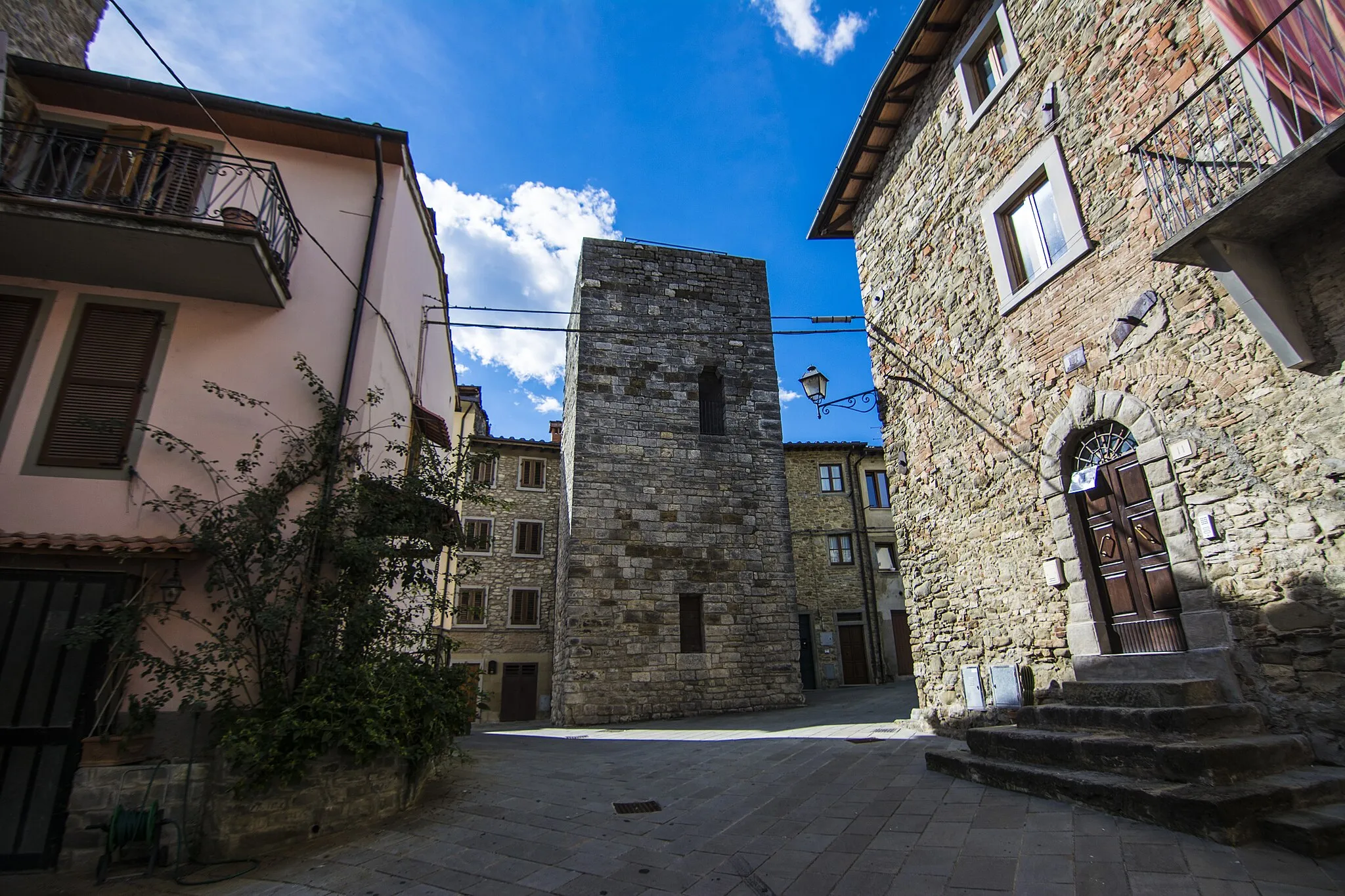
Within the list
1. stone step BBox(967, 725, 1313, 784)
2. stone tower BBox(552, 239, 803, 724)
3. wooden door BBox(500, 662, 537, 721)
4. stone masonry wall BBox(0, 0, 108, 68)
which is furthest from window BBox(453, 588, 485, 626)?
stone step BBox(967, 725, 1313, 784)

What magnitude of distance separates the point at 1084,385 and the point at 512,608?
1617 cm

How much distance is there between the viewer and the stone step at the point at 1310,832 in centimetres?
291

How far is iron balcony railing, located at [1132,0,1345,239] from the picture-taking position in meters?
4.03

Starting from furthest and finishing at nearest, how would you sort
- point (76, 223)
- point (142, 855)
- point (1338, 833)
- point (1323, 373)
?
point (76, 223) → point (142, 855) → point (1323, 373) → point (1338, 833)

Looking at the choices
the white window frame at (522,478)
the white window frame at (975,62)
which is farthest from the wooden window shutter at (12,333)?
the white window frame at (522,478)

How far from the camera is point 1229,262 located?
4.23 metres

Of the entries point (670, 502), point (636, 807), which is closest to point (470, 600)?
point (670, 502)

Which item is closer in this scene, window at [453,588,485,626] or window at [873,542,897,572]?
window at [453,588,485,626]

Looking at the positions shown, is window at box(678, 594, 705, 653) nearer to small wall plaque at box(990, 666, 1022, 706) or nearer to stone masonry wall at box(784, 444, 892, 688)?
small wall plaque at box(990, 666, 1022, 706)

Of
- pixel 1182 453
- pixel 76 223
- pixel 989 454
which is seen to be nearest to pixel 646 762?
pixel 989 454

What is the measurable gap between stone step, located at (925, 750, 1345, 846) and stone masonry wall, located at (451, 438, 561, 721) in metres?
15.0

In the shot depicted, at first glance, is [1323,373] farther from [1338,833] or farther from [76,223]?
[76,223]

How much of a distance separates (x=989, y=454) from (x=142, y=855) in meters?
8.25

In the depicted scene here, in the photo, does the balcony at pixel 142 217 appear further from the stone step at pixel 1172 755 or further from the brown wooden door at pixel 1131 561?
the brown wooden door at pixel 1131 561
